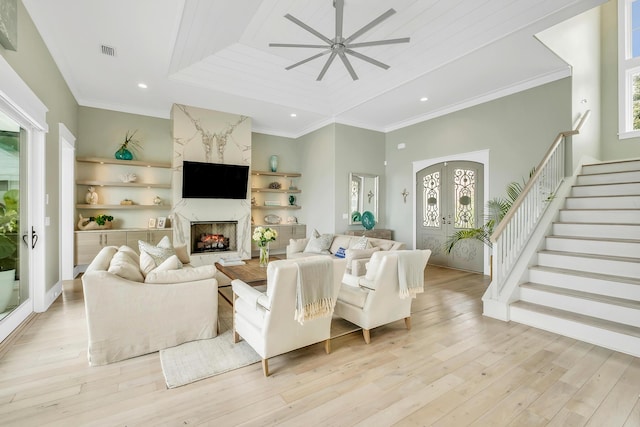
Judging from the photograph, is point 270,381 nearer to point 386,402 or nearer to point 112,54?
point 386,402

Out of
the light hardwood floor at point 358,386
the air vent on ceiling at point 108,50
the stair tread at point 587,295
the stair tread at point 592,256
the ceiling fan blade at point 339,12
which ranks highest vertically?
the air vent on ceiling at point 108,50

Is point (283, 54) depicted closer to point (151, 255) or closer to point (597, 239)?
point (151, 255)

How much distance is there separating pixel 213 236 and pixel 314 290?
5.02m

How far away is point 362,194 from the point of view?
750 centimetres

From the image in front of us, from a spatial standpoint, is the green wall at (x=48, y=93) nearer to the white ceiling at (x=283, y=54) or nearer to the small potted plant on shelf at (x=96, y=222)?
the white ceiling at (x=283, y=54)

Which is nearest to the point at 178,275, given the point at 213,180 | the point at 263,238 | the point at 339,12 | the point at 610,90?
the point at 263,238

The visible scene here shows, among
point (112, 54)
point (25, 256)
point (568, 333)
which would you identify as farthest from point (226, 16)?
point (568, 333)

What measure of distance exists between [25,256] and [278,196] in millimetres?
5397

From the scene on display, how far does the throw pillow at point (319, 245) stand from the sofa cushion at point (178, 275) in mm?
3025

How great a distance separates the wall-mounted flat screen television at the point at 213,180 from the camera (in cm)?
614

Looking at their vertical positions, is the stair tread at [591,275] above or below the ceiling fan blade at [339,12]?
below

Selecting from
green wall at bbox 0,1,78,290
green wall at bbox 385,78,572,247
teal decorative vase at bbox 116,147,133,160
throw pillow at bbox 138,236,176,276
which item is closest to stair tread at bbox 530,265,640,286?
green wall at bbox 385,78,572,247

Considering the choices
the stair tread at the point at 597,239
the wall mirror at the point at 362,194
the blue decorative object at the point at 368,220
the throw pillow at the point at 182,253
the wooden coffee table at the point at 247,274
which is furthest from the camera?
the wall mirror at the point at 362,194

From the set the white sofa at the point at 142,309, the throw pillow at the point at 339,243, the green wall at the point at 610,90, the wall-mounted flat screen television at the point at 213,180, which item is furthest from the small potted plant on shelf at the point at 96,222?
the green wall at the point at 610,90
